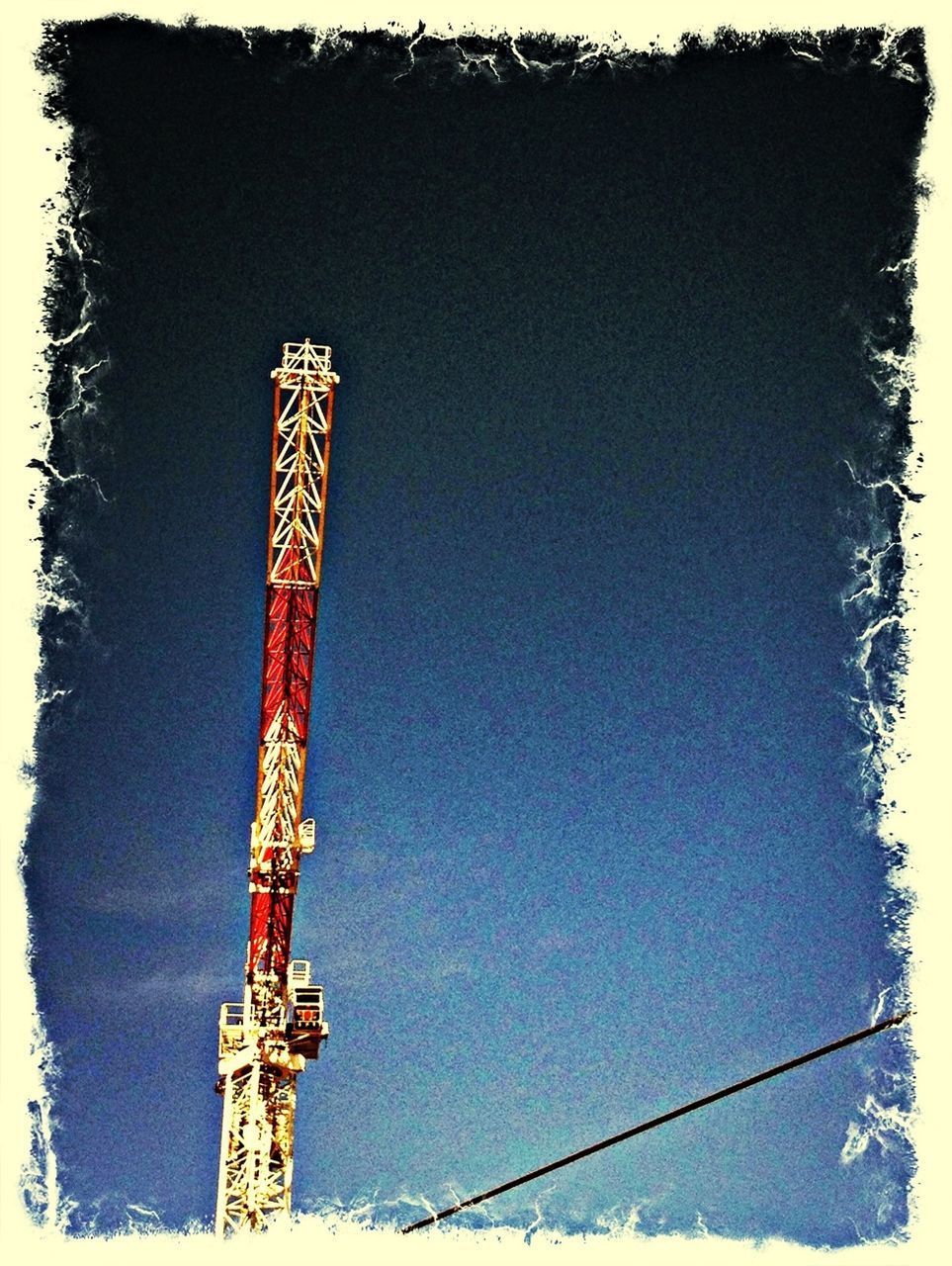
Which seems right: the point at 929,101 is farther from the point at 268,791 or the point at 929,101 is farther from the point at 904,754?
the point at 268,791

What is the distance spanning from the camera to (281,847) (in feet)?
159

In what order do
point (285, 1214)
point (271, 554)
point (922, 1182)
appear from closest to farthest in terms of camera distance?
point (922, 1182)
point (271, 554)
point (285, 1214)

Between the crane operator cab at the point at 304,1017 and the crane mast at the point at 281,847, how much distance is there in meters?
0.03

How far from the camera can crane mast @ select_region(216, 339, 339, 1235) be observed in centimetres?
4672

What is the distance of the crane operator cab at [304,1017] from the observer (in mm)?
51000

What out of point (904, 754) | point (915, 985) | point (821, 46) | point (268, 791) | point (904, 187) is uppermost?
point (821, 46)

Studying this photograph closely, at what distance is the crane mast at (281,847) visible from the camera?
153 feet

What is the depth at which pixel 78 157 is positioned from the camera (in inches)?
1266

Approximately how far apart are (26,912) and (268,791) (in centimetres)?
2017

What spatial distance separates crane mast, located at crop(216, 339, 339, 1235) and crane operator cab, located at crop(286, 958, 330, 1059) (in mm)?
32

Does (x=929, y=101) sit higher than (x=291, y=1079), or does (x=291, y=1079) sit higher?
(x=929, y=101)

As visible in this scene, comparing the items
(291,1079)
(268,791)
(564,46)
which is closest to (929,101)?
(564,46)

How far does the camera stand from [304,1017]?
51094 mm

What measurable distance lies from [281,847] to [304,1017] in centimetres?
632
